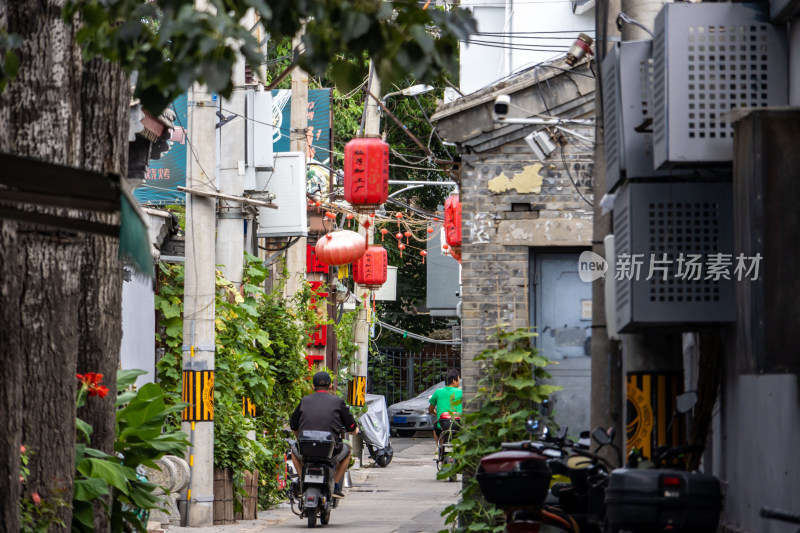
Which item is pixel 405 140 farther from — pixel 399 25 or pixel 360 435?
pixel 399 25

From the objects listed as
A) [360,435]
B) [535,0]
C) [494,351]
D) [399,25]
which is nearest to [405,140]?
[360,435]

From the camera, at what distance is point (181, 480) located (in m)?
11.3

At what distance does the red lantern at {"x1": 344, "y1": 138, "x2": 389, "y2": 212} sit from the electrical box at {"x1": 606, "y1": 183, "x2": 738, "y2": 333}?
1107 centimetres

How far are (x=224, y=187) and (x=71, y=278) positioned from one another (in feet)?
28.5

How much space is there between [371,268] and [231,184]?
1084cm

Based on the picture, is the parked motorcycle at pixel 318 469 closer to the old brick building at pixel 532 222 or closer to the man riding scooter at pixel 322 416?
the man riding scooter at pixel 322 416

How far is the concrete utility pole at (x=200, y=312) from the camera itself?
1329 centimetres

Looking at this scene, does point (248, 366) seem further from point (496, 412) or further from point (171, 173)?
point (496, 412)

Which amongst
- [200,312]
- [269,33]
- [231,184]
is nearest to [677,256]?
[269,33]

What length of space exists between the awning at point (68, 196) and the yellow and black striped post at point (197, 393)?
8.47 m

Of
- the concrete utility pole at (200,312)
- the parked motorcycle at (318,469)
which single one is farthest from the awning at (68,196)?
the parked motorcycle at (318,469)

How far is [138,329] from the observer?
42.9ft

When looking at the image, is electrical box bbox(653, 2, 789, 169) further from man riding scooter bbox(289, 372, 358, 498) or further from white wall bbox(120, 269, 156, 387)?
man riding scooter bbox(289, 372, 358, 498)

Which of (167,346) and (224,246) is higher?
(224,246)
